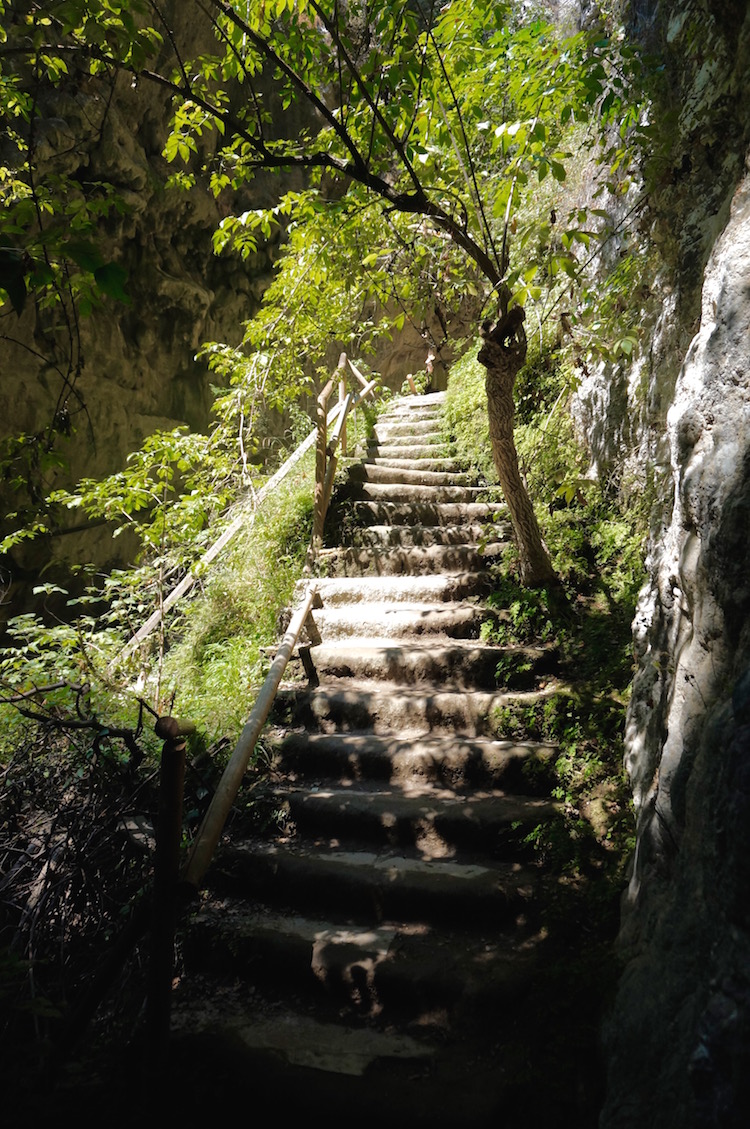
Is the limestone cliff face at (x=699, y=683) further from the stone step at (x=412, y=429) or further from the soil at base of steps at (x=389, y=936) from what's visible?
the stone step at (x=412, y=429)

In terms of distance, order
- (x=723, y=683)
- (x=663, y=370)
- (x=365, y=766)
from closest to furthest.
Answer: (x=723, y=683) → (x=663, y=370) → (x=365, y=766)

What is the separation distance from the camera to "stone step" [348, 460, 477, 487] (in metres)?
6.64

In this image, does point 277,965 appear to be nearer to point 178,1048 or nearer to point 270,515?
point 178,1048

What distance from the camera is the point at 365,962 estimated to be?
2.67 meters

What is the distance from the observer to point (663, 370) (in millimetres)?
3430

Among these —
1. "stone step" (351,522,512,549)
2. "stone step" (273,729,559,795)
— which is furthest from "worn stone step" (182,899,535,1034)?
"stone step" (351,522,512,549)

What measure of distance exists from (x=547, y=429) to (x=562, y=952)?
14.3 feet

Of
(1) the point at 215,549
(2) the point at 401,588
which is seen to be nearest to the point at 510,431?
(2) the point at 401,588

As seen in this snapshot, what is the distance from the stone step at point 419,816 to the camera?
10.4ft

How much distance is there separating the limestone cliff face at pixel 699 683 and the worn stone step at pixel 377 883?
664 mm

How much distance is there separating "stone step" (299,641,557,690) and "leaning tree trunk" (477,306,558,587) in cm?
71

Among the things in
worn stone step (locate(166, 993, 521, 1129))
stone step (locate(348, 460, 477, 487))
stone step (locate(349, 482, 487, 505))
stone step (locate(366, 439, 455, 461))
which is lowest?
worn stone step (locate(166, 993, 521, 1129))

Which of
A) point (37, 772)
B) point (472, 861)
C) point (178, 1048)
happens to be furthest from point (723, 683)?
point (37, 772)

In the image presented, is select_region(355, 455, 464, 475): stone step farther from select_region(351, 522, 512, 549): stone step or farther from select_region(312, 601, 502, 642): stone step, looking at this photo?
select_region(312, 601, 502, 642): stone step
